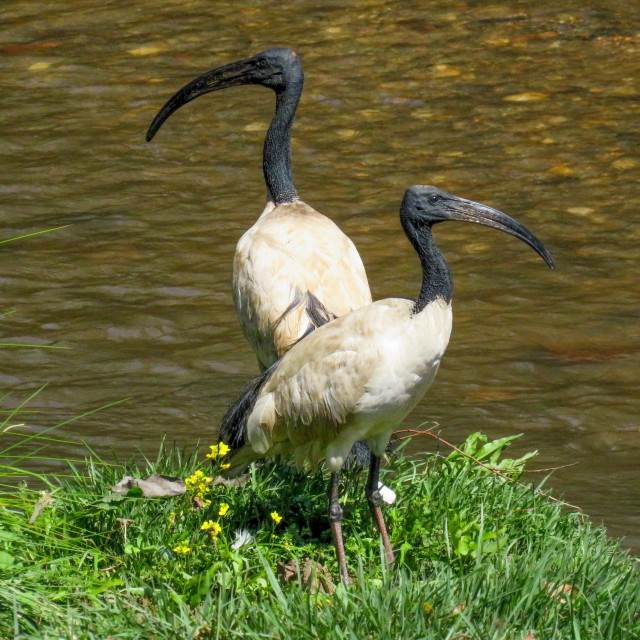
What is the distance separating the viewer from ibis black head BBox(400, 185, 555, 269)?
459cm

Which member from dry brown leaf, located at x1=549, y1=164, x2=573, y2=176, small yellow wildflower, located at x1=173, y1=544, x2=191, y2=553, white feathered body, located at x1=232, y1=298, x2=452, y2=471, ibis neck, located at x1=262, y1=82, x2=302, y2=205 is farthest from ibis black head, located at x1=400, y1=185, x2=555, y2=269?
dry brown leaf, located at x1=549, y1=164, x2=573, y2=176

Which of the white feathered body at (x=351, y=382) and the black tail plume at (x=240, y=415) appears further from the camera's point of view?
the black tail plume at (x=240, y=415)

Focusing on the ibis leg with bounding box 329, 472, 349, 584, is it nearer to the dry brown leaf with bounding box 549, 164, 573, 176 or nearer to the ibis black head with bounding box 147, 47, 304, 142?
the ibis black head with bounding box 147, 47, 304, 142

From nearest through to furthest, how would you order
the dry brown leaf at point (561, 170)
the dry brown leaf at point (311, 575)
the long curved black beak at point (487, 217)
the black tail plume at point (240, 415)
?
the dry brown leaf at point (311, 575), the long curved black beak at point (487, 217), the black tail plume at point (240, 415), the dry brown leaf at point (561, 170)

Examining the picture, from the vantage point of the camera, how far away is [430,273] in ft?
15.0

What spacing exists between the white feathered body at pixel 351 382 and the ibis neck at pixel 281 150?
1.94 metres

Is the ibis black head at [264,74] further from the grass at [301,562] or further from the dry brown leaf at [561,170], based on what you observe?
the dry brown leaf at [561,170]

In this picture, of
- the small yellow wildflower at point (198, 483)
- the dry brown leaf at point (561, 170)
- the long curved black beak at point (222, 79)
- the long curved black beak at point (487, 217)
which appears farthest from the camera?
the dry brown leaf at point (561, 170)

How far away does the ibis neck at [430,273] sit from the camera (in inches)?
179

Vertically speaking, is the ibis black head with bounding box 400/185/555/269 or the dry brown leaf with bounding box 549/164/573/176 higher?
the ibis black head with bounding box 400/185/555/269

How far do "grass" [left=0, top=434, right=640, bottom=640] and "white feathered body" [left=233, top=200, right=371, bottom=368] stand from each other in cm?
67

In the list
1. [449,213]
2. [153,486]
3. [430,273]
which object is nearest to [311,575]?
[153,486]

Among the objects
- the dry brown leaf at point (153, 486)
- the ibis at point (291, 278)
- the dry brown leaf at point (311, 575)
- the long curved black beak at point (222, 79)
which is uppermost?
the long curved black beak at point (222, 79)

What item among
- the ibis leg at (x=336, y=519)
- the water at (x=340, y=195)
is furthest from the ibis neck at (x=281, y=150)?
the ibis leg at (x=336, y=519)
